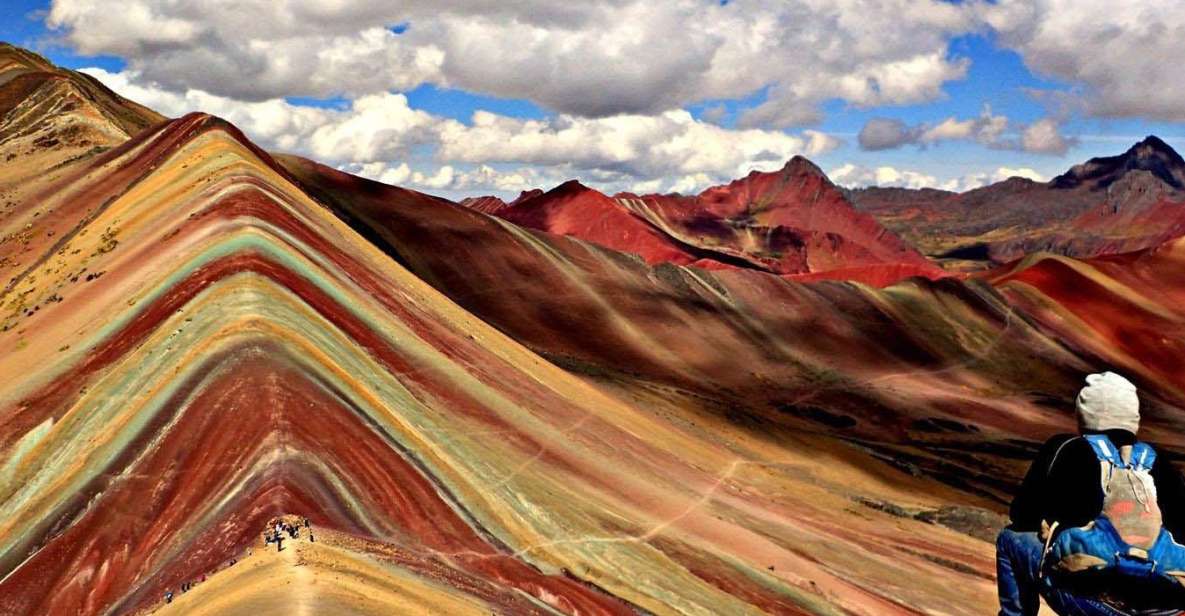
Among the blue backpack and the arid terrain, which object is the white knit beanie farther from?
the arid terrain

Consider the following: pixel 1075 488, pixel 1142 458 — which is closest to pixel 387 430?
pixel 1075 488

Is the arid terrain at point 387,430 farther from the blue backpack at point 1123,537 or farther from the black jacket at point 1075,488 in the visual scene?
the blue backpack at point 1123,537

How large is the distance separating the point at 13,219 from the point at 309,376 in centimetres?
4186

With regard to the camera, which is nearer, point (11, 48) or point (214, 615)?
point (214, 615)

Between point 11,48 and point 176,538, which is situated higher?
point 11,48

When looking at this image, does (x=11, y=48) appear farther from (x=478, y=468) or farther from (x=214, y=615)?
(x=214, y=615)

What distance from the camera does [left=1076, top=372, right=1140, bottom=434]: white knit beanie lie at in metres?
5.36

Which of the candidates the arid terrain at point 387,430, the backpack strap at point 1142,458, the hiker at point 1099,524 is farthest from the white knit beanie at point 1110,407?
the arid terrain at point 387,430

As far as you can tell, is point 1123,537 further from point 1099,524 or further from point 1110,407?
point 1110,407

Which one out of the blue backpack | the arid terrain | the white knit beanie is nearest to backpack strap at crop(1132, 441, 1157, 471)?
the blue backpack

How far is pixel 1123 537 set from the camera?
515cm

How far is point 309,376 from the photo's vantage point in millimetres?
21422

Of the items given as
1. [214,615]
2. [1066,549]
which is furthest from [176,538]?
[1066,549]

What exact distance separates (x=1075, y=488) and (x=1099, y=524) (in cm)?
21
